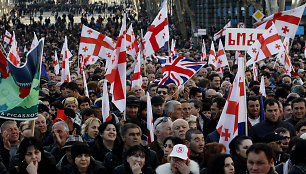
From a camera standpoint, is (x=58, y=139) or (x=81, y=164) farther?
(x=58, y=139)

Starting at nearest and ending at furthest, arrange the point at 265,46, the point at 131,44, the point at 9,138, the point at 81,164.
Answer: the point at 81,164 < the point at 9,138 < the point at 265,46 < the point at 131,44

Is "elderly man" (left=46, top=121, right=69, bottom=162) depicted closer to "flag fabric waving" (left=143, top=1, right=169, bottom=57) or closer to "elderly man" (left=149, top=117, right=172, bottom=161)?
"elderly man" (left=149, top=117, right=172, bottom=161)

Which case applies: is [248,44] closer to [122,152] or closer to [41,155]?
[122,152]

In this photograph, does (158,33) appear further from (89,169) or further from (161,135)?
(89,169)

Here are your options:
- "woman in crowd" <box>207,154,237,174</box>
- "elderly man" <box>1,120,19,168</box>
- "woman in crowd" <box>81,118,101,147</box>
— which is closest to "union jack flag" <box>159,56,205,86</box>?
"woman in crowd" <box>81,118,101,147</box>

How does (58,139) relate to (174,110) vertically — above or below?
below

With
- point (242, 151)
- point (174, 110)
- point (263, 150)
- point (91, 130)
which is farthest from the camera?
point (174, 110)

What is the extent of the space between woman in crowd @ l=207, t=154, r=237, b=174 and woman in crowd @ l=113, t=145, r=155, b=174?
71 centimetres

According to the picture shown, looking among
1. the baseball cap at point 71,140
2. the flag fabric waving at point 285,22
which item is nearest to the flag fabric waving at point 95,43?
the flag fabric waving at point 285,22

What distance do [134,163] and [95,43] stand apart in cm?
945

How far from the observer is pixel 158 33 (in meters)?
14.8

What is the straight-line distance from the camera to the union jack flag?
13.0 metres

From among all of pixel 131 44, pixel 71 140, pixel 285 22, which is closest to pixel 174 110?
pixel 71 140

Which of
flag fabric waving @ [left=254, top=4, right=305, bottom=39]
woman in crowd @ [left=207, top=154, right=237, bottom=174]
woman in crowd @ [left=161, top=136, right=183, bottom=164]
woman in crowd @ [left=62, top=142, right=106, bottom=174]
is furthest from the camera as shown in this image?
flag fabric waving @ [left=254, top=4, right=305, bottom=39]
